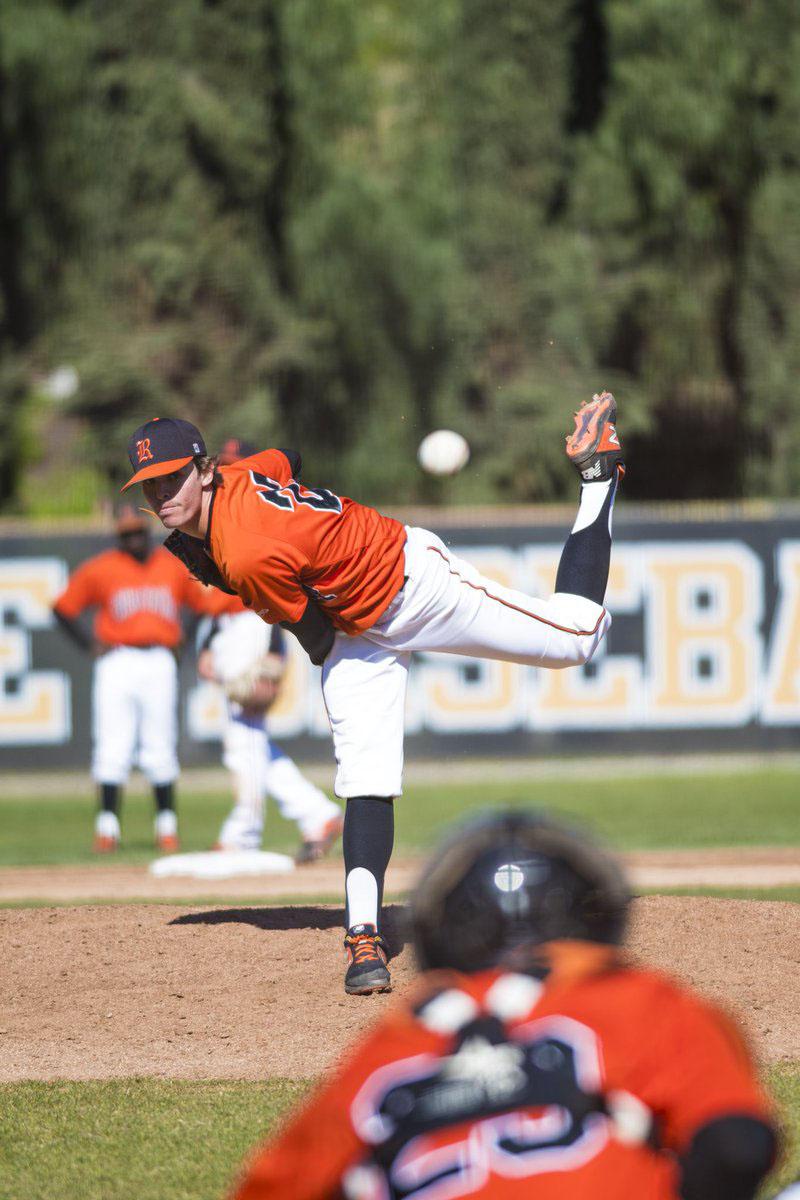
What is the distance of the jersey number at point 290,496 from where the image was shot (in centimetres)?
478

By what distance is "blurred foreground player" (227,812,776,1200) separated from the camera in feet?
6.43

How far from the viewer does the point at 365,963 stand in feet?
16.0

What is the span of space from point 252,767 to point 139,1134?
507cm

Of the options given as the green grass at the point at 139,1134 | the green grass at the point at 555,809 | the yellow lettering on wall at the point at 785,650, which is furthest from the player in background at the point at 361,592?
the yellow lettering on wall at the point at 785,650

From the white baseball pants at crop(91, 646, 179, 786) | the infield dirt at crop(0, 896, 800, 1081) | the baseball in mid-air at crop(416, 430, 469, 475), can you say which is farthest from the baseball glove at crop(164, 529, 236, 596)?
the white baseball pants at crop(91, 646, 179, 786)

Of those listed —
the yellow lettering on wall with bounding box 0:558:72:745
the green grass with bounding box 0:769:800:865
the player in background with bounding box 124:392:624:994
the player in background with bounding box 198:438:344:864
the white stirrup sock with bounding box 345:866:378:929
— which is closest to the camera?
the player in background with bounding box 124:392:624:994

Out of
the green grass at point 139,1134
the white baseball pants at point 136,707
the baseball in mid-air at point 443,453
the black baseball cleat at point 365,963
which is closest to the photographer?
the green grass at point 139,1134

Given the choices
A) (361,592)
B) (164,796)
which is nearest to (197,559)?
(361,592)

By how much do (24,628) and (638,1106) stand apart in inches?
511

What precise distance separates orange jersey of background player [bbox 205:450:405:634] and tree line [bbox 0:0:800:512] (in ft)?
49.5

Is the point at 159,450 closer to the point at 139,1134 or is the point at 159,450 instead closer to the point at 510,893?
the point at 139,1134

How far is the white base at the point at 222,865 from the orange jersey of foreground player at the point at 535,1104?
6.78 meters

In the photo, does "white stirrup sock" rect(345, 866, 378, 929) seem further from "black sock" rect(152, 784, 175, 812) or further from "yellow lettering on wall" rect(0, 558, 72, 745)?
"yellow lettering on wall" rect(0, 558, 72, 745)

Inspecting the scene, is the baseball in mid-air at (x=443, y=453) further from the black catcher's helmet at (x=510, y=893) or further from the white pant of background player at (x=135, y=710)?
the black catcher's helmet at (x=510, y=893)
